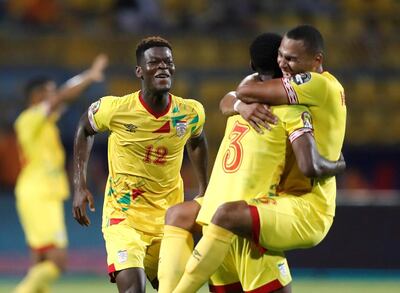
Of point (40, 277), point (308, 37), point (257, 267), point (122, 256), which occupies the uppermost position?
point (308, 37)

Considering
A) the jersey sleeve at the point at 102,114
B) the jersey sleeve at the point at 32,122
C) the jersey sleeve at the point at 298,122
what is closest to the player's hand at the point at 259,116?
the jersey sleeve at the point at 298,122

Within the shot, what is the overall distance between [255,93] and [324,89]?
0.42m

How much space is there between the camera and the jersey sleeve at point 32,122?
36.2ft

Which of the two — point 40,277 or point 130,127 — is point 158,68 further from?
point 40,277

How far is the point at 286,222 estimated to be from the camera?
20.3ft

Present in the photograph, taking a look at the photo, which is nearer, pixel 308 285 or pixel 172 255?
pixel 172 255

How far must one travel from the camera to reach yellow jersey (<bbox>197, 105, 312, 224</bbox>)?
6.30m

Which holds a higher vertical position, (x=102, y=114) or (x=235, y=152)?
(x=102, y=114)

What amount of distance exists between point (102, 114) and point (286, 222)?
1.66 meters

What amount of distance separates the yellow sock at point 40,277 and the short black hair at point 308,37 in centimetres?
500

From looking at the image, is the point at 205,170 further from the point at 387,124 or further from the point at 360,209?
the point at 387,124

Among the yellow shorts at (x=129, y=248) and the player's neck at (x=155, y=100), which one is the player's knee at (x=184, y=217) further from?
the player's neck at (x=155, y=100)

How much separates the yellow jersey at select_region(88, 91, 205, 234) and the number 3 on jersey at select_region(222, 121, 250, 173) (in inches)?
30.0

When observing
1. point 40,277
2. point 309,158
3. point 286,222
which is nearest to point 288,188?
point 286,222
